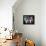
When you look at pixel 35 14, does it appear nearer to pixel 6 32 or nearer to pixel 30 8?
pixel 30 8

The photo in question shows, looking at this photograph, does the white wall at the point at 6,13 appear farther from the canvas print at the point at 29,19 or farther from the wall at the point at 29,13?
the canvas print at the point at 29,19

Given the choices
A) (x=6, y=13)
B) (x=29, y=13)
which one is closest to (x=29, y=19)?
(x=29, y=13)

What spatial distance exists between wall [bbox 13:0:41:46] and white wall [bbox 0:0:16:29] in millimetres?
1212

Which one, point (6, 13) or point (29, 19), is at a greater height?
point (6, 13)

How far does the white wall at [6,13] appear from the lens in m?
4.36

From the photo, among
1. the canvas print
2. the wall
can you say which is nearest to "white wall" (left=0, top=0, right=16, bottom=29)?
the wall

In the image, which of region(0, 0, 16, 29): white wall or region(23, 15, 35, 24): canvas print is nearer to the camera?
region(0, 0, 16, 29): white wall

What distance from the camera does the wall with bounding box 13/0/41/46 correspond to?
5.63m

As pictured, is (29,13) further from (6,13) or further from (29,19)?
(6,13)

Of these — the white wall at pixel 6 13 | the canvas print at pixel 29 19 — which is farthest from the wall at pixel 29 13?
the white wall at pixel 6 13

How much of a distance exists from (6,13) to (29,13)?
1574 millimetres

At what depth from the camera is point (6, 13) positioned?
441 cm

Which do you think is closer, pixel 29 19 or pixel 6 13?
pixel 6 13

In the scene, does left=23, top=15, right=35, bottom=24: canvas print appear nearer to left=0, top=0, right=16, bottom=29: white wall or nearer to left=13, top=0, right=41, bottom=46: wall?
left=13, top=0, right=41, bottom=46: wall
